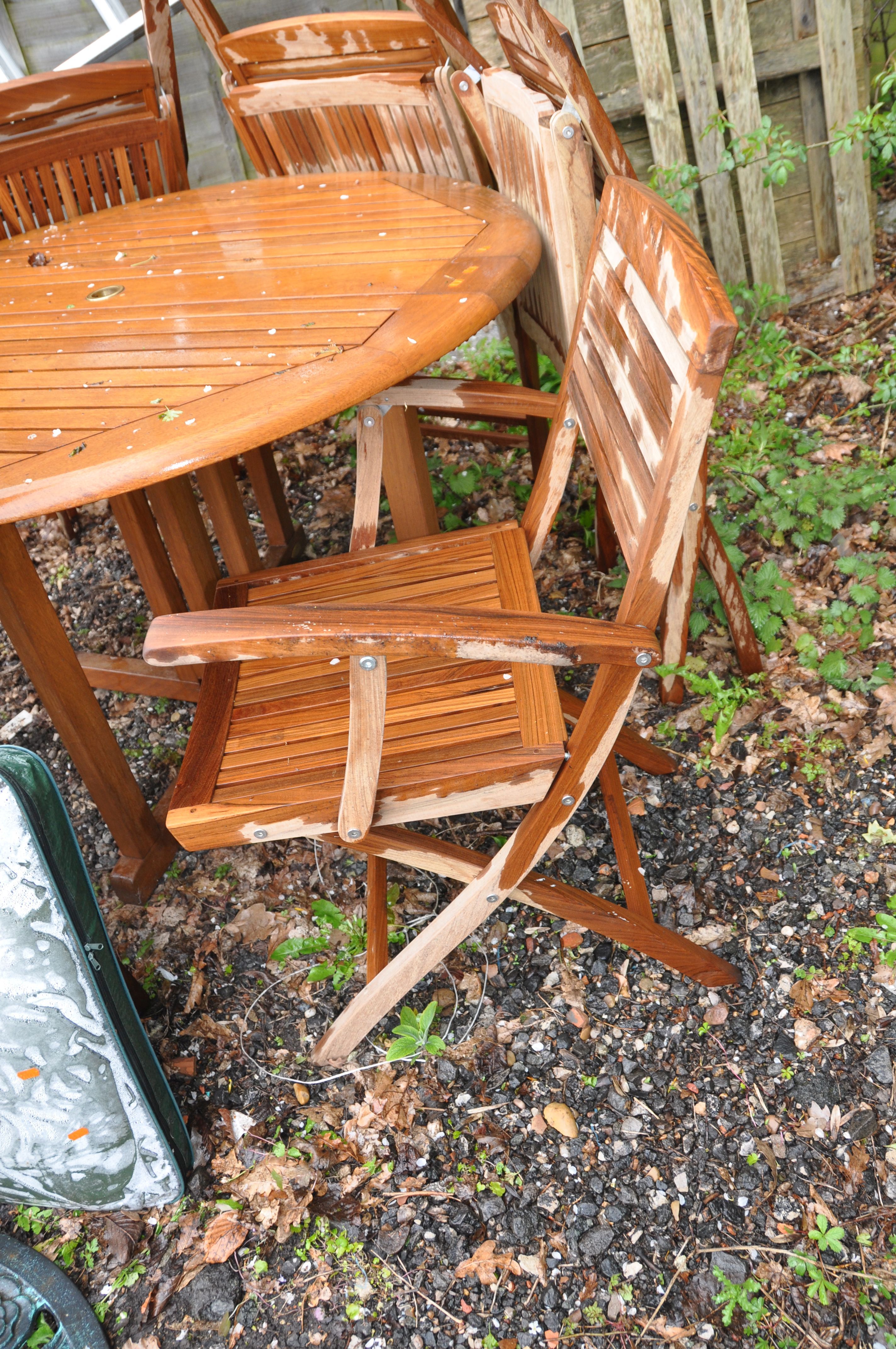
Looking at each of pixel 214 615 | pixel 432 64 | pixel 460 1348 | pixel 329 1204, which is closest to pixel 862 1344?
pixel 460 1348

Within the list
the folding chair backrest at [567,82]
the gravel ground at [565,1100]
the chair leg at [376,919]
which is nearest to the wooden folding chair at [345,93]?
the folding chair backrest at [567,82]

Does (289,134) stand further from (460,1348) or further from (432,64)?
(460,1348)

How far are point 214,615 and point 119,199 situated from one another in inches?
97.7

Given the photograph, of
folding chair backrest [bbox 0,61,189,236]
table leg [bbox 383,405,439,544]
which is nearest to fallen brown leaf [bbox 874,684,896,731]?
table leg [bbox 383,405,439,544]

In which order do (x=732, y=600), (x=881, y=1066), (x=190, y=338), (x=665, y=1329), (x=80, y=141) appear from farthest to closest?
(x=80, y=141), (x=732, y=600), (x=190, y=338), (x=881, y=1066), (x=665, y=1329)

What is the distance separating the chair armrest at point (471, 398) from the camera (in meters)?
1.88

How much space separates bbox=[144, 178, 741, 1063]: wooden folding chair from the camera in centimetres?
118

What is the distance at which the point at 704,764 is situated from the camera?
7.47ft

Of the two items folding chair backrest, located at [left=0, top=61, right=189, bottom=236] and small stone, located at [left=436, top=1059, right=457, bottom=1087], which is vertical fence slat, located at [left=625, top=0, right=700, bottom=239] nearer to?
folding chair backrest, located at [left=0, top=61, right=189, bottom=236]

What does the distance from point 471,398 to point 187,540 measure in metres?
0.73

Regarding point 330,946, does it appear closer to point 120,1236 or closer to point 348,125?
point 120,1236

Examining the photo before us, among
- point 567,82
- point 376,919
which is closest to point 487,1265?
point 376,919

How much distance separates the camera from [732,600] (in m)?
2.31

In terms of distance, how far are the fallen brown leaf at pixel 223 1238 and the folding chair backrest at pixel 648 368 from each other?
4.34ft
